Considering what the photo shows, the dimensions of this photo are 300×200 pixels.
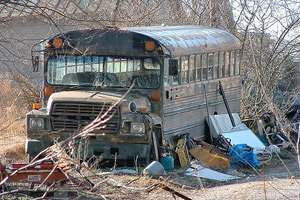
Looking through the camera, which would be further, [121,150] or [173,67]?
[173,67]

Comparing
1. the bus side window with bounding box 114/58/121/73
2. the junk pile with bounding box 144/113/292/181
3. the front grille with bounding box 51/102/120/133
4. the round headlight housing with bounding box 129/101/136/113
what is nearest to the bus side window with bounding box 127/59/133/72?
the bus side window with bounding box 114/58/121/73

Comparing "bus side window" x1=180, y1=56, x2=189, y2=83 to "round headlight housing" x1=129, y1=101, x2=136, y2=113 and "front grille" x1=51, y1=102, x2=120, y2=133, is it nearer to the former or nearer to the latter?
"round headlight housing" x1=129, y1=101, x2=136, y2=113

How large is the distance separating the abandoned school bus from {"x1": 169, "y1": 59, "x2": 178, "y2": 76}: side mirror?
0.02 meters

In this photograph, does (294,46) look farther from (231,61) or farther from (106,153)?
(106,153)

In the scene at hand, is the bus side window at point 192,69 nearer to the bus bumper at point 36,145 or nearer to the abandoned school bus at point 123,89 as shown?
the abandoned school bus at point 123,89

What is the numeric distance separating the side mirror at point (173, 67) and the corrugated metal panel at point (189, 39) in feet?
0.67

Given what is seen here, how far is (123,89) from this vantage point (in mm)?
10000

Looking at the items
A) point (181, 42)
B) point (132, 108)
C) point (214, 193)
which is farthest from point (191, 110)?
point (214, 193)

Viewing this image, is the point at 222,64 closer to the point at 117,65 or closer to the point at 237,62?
the point at 237,62

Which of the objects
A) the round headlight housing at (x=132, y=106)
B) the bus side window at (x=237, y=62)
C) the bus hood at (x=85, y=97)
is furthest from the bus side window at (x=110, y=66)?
the bus side window at (x=237, y=62)

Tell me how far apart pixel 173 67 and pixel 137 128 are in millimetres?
1356

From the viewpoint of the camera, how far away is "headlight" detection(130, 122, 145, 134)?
30.4 feet

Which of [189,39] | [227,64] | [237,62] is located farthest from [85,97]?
[237,62]

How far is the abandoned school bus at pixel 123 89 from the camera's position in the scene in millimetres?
9320
